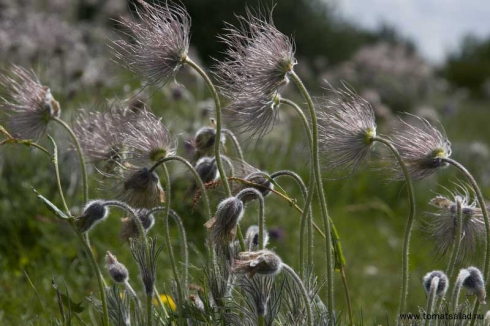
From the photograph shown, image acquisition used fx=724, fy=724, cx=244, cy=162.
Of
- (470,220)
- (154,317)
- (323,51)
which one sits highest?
(470,220)

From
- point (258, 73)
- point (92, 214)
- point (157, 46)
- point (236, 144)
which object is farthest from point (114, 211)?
point (258, 73)

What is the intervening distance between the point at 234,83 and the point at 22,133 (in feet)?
2.50

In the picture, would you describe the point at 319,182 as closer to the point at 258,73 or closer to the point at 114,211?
the point at 258,73

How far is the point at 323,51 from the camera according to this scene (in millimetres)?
20578

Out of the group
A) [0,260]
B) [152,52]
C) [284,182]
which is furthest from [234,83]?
[284,182]

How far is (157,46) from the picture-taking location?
6.73 feet

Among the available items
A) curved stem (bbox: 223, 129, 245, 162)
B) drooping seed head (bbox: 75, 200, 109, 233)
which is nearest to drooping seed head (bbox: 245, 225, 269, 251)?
curved stem (bbox: 223, 129, 245, 162)

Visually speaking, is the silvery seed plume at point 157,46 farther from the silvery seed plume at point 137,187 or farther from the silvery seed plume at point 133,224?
the silvery seed plume at point 133,224

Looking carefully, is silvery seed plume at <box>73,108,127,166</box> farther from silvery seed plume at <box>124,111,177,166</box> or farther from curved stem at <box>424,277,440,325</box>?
curved stem at <box>424,277,440,325</box>

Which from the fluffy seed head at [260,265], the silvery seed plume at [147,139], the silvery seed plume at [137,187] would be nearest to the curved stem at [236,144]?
the silvery seed plume at [147,139]

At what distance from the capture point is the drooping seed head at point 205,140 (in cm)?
239

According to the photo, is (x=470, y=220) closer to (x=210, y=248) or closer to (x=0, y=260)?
(x=210, y=248)

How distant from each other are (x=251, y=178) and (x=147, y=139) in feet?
1.12

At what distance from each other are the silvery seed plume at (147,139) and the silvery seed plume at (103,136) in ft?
0.26
